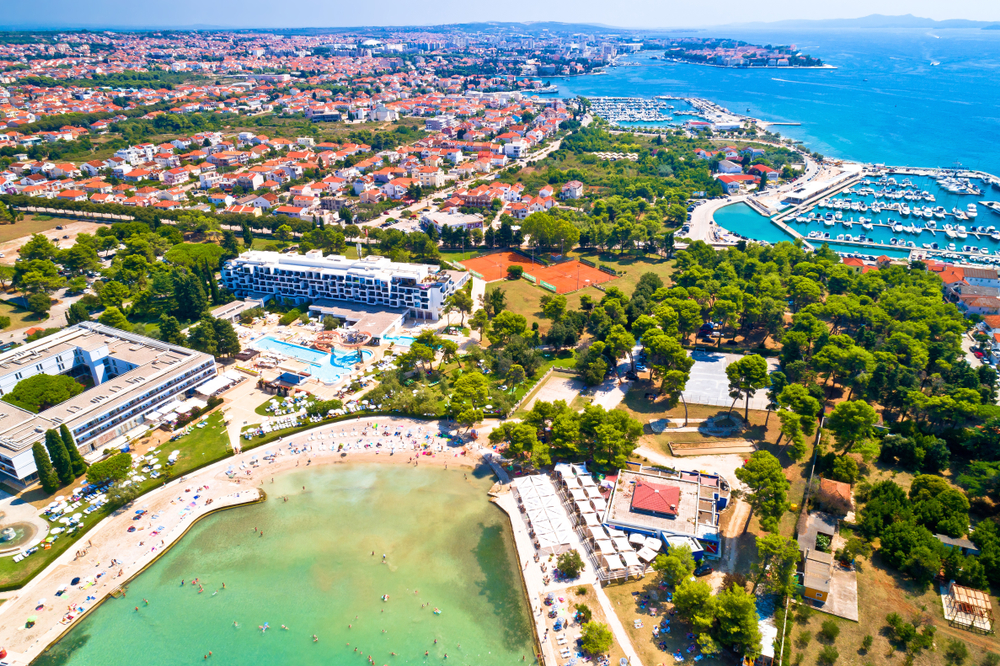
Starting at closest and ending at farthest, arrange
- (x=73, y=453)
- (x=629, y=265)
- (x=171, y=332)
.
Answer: (x=73, y=453) < (x=171, y=332) < (x=629, y=265)

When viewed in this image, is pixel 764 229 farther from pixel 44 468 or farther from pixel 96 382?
pixel 44 468

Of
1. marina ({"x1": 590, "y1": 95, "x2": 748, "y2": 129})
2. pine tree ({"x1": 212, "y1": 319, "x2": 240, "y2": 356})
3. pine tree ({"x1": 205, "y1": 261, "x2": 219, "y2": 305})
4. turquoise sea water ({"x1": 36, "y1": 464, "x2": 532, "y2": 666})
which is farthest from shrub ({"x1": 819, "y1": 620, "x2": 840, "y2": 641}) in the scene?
marina ({"x1": 590, "y1": 95, "x2": 748, "y2": 129})

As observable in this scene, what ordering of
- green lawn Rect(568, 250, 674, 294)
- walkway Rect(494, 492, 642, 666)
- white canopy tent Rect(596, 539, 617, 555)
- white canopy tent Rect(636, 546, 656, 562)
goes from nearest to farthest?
1. walkway Rect(494, 492, 642, 666)
2. white canopy tent Rect(636, 546, 656, 562)
3. white canopy tent Rect(596, 539, 617, 555)
4. green lawn Rect(568, 250, 674, 294)

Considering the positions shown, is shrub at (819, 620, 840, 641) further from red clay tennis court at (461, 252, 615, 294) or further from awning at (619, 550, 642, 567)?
red clay tennis court at (461, 252, 615, 294)

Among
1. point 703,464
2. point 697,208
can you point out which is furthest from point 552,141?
point 703,464

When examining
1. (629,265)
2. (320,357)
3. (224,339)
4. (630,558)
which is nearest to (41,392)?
(224,339)

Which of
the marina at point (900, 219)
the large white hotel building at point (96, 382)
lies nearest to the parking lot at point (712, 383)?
the marina at point (900, 219)

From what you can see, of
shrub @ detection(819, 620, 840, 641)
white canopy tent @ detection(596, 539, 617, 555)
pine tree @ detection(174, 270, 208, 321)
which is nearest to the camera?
shrub @ detection(819, 620, 840, 641)
